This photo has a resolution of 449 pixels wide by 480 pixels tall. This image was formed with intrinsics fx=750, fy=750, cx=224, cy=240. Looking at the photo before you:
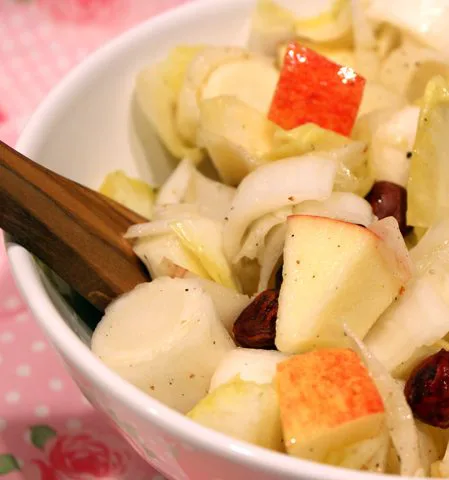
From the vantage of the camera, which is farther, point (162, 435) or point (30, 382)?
point (30, 382)

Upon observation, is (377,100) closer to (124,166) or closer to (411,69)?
(411,69)

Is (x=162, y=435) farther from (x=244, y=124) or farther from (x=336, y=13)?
(x=336, y=13)

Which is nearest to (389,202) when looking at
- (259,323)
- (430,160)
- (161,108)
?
(430,160)

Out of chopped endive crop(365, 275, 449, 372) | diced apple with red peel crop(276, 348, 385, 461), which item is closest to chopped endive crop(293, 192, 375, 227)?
chopped endive crop(365, 275, 449, 372)

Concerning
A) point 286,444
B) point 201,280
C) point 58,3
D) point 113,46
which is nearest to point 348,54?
point 113,46

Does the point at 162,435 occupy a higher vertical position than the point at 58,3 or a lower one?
lower
